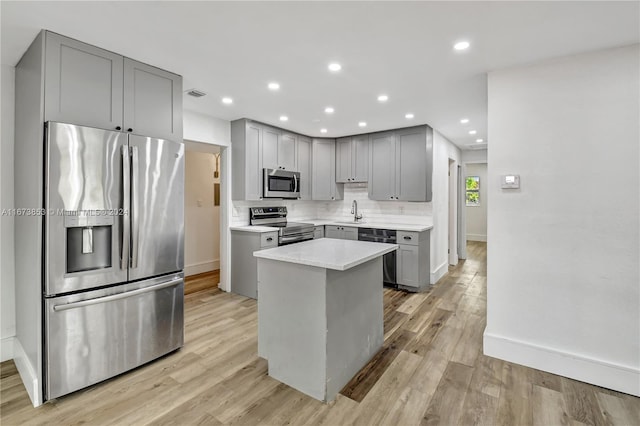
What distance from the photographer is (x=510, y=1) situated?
5.57 feet

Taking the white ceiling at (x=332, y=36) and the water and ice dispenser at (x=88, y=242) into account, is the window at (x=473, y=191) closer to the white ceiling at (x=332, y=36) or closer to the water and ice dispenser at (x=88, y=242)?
the white ceiling at (x=332, y=36)

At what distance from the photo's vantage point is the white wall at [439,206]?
4777mm

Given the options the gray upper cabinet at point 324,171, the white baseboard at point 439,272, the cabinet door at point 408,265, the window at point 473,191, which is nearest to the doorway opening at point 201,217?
the gray upper cabinet at point 324,171

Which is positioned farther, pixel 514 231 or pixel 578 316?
pixel 514 231

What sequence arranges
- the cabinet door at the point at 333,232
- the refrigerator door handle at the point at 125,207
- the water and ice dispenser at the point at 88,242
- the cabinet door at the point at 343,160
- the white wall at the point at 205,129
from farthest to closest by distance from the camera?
the cabinet door at the point at 343,160 < the cabinet door at the point at 333,232 < the white wall at the point at 205,129 < the refrigerator door handle at the point at 125,207 < the water and ice dispenser at the point at 88,242

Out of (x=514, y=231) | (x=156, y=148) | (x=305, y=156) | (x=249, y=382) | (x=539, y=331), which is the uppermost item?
(x=305, y=156)

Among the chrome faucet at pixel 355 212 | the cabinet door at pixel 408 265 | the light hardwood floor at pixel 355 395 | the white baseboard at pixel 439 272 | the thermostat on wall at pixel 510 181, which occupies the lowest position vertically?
the light hardwood floor at pixel 355 395

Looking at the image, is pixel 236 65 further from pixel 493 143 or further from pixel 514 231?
pixel 514 231

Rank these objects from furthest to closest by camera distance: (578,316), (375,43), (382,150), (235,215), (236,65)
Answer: (382,150) < (235,215) < (236,65) < (578,316) < (375,43)

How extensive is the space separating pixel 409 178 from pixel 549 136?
7.70 feet

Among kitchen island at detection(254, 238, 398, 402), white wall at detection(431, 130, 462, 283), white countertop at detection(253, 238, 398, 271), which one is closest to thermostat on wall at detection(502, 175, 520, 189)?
white countertop at detection(253, 238, 398, 271)

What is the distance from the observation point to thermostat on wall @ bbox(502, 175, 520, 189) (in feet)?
8.23

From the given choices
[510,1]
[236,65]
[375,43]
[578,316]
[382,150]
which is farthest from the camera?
[382,150]

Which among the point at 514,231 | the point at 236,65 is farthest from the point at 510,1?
the point at 236,65
